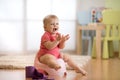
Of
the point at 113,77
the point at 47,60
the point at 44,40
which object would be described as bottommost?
the point at 113,77

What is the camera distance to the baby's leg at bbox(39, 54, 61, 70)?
7.43ft

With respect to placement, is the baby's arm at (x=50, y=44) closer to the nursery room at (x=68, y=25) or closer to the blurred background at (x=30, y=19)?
the nursery room at (x=68, y=25)

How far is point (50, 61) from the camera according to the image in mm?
2279

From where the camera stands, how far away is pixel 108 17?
4113 mm

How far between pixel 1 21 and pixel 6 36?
240 mm

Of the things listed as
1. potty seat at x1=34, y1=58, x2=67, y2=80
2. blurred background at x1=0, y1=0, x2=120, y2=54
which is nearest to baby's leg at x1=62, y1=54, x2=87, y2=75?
potty seat at x1=34, y1=58, x2=67, y2=80

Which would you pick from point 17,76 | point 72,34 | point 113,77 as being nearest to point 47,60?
point 17,76

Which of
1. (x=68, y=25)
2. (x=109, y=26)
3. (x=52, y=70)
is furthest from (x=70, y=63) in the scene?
(x=68, y=25)

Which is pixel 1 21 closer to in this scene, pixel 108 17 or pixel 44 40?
pixel 108 17

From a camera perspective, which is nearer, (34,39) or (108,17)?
(108,17)

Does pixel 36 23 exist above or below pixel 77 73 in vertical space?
above

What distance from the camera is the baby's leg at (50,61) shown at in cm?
227

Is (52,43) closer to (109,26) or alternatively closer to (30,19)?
(109,26)

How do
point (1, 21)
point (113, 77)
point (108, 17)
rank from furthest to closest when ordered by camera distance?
point (1, 21) < point (108, 17) < point (113, 77)
